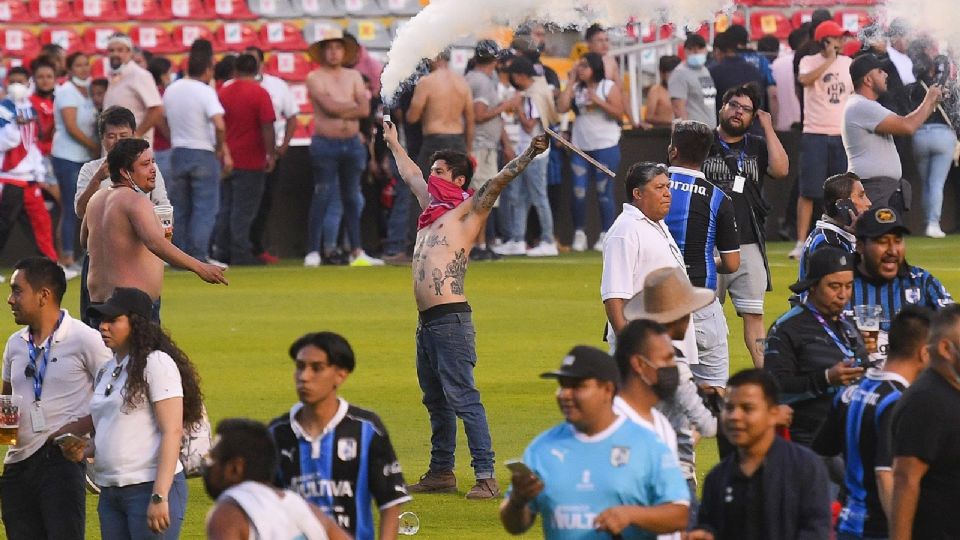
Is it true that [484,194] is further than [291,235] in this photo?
No

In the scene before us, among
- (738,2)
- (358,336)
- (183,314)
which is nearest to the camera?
(358,336)

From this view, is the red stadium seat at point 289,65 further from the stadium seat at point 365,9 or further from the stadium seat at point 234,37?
the stadium seat at point 365,9

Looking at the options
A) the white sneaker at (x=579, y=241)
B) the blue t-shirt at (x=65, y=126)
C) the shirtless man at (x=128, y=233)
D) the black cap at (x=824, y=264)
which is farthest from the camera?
the white sneaker at (x=579, y=241)

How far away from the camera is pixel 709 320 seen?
1105cm

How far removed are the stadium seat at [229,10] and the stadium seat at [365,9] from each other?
1.60 meters

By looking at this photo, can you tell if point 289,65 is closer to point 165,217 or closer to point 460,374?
point 165,217

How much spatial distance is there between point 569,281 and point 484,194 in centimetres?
1042

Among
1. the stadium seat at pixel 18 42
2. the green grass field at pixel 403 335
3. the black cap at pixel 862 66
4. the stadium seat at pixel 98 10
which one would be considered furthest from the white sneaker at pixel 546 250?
the stadium seat at pixel 98 10

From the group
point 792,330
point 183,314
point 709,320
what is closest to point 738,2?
point 183,314

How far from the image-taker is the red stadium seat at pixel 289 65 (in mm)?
A: 29812

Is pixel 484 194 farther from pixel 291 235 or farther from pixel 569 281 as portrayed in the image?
pixel 291 235

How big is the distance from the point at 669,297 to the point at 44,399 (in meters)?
2.80

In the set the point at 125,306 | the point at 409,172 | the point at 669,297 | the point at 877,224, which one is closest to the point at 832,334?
the point at 669,297

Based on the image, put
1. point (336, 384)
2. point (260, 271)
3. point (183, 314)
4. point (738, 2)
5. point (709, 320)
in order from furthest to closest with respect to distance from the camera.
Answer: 1. point (738, 2)
2. point (260, 271)
3. point (183, 314)
4. point (709, 320)
5. point (336, 384)
